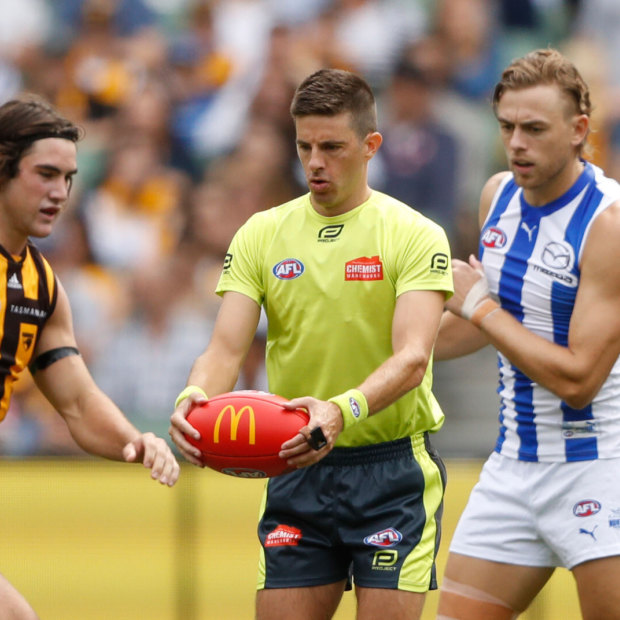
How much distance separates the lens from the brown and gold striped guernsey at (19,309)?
15.6ft

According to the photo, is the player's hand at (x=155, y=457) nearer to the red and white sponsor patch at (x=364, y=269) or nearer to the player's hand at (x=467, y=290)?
the red and white sponsor patch at (x=364, y=269)

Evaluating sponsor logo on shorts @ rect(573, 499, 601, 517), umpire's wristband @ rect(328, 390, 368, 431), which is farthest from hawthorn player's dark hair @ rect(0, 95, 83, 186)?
sponsor logo on shorts @ rect(573, 499, 601, 517)

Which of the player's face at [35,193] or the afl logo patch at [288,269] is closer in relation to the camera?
the afl logo patch at [288,269]

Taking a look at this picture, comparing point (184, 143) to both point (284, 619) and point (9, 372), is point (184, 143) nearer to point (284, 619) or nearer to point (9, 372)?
point (9, 372)

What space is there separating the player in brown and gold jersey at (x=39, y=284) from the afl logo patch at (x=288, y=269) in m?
0.82

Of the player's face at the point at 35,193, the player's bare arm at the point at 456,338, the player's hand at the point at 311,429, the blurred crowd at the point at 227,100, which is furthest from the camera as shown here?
the blurred crowd at the point at 227,100

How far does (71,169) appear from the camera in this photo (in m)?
4.86

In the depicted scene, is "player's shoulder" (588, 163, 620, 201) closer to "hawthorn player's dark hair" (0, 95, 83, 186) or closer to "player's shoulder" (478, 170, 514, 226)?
"player's shoulder" (478, 170, 514, 226)

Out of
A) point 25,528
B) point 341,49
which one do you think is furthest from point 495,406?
point 25,528

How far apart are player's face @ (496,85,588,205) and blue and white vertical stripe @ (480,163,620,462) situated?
0.18 metres

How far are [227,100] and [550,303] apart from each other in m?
6.29

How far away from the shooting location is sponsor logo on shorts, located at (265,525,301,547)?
14.9 feet

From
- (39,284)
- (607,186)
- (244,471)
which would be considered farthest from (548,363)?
(39,284)

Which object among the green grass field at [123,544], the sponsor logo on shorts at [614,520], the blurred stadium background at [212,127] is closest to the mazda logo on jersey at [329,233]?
the sponsor logo on shorts at [614,520]
